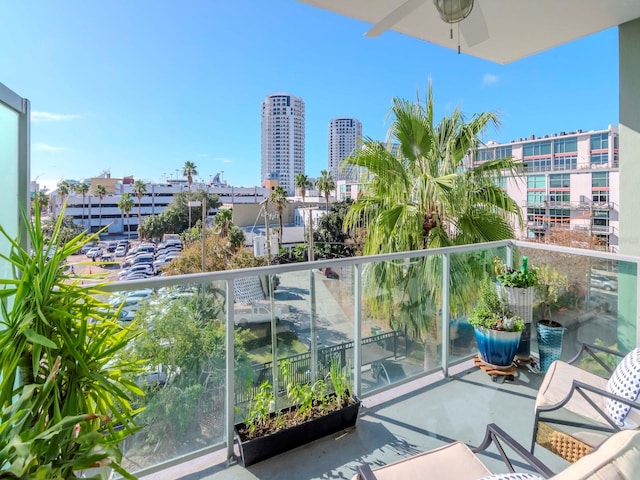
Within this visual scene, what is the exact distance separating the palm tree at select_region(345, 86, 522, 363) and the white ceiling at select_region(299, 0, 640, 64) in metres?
0.93

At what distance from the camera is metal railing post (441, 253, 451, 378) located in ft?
9.04

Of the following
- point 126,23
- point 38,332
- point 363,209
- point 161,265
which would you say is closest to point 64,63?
point 126,23

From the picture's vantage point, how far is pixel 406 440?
1.99 metres

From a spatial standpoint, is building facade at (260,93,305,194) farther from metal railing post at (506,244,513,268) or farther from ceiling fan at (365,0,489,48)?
ceiling fan at (365,0,489,48)

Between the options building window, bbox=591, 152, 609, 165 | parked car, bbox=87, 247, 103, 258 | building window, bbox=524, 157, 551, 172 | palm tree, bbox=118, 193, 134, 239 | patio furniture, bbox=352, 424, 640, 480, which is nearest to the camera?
patio furniture, bbox=352, 424, 640, 480

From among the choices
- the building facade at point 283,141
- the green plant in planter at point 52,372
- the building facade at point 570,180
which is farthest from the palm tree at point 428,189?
the building facade at point 283,141

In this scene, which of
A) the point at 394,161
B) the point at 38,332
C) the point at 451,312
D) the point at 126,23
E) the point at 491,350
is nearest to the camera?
the point at 38,332

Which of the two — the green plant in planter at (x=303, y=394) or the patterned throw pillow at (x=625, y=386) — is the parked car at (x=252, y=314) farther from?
the patterned throw pillow at (x=625, y=386)

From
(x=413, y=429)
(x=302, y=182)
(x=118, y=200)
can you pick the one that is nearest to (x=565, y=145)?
(x=302, y=182)

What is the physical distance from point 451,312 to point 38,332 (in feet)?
8.63

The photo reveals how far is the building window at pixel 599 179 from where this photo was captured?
22.2 m

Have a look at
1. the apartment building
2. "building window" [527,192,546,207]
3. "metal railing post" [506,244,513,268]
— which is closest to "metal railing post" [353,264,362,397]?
"metal railing post" [506,244,513,268]

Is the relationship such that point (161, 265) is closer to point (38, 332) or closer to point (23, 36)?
point (23, 36)

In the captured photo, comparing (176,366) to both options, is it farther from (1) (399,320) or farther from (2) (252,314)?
(1) (399,320)
